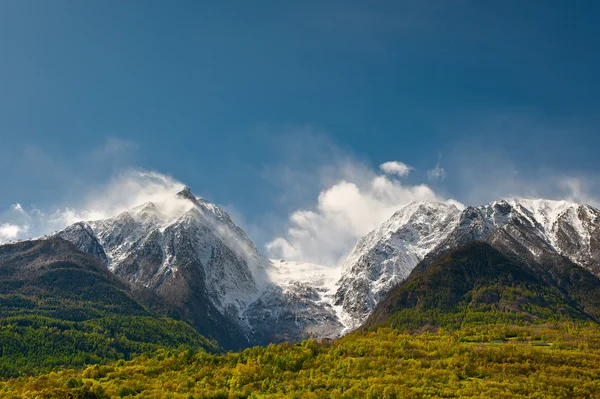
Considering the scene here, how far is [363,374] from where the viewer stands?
148250mm

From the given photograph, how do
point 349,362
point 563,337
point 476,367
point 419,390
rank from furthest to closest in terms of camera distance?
point 563,337
point 349,362
point 476,367
point 419,390

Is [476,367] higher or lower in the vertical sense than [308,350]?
lower

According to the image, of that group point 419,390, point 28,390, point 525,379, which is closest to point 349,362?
point 419,390

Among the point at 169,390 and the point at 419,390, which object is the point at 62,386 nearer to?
the point at 169,390

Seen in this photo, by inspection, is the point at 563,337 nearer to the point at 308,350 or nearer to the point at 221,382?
the point at 308,350

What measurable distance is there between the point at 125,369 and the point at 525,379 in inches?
4844

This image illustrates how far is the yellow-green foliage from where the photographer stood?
130125mm

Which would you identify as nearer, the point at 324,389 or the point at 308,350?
the point at 324,389

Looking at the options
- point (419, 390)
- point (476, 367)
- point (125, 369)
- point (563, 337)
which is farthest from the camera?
point (563, 337)

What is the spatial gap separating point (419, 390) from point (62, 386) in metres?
99.7

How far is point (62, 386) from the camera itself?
489ft

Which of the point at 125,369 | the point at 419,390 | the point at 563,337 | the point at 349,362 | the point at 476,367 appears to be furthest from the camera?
the point at 563,337

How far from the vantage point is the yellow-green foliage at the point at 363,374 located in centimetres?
13012

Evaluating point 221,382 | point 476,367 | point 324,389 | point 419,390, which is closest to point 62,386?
point 221,382
